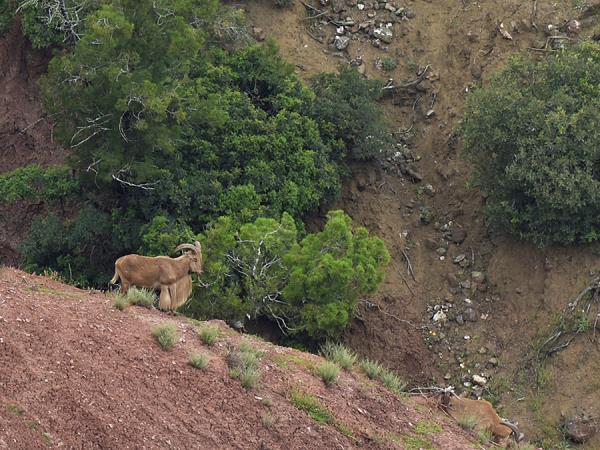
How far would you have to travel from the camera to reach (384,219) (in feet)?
89.1

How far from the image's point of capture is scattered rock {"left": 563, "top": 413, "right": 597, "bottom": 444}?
72.2ft

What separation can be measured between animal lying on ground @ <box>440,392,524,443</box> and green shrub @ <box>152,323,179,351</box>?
4.68 meters

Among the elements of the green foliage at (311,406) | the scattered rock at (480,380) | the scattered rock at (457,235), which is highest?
the green foliage at (311,406)

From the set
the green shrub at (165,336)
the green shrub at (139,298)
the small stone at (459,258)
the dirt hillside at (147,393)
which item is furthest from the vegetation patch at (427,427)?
the small stone at (459,258)

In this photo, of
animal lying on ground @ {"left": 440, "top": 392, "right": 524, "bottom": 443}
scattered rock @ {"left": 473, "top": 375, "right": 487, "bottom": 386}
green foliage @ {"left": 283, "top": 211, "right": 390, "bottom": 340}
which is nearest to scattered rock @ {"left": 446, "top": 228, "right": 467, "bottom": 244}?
green foliage @ {"left": 283, "top": 211, "right": 390, "bottom": 340}

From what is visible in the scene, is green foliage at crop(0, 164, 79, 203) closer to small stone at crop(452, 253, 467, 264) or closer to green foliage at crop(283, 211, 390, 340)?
green foliage at crop(283, 211, 390, 340)

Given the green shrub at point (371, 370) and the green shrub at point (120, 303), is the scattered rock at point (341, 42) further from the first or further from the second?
the green shrub at point (120, 303)

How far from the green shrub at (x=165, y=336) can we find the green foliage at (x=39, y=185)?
33.6ft

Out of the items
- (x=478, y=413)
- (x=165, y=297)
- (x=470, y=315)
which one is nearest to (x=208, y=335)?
(x=165, y=297)

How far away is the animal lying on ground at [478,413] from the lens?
61.3 ft

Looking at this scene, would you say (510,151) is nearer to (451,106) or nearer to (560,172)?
(560,172)

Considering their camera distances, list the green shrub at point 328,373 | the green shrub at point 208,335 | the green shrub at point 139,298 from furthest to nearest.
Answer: the green shrub at point 139,298 → the green shrub at point 328,373 → the green shrub at point 208,335

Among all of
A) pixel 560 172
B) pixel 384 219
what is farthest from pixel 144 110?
pixel 560 172

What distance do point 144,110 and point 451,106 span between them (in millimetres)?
8183
